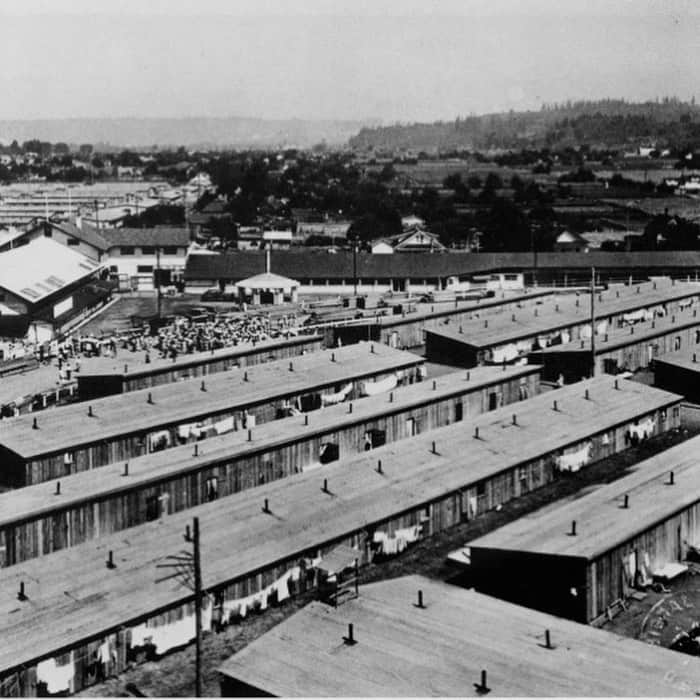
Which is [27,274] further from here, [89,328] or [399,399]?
[399,399]

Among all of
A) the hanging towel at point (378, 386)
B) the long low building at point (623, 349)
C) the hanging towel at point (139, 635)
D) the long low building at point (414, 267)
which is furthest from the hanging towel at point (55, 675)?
the long low building at point (414, 267)

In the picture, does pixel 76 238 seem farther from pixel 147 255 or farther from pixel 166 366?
pixel 166 366

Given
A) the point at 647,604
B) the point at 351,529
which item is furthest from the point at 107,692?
the point at 647,604

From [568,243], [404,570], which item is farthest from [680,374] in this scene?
[568,243]

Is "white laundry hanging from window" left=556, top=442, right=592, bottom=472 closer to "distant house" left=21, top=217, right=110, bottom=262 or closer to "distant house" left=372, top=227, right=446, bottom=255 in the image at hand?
"distant house" left=21, top=217, right=110, bottom=262

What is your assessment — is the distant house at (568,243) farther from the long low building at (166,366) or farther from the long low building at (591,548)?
the long low building at (591,548)
